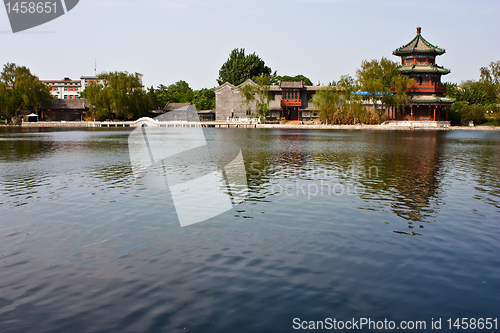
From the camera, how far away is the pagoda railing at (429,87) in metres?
68.0

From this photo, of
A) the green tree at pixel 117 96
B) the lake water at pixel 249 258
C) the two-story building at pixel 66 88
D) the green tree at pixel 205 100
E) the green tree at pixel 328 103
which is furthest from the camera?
the two-story building at pixel 66 88

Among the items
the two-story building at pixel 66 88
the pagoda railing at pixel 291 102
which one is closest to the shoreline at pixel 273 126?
the pagoda railing at pixel 291 102

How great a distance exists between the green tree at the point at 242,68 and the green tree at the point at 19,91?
4278cm

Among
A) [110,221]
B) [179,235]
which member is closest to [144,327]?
[179,235]

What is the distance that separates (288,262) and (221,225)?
2929mm

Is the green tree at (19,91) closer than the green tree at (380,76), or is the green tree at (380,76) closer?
the green tree at (380,76)

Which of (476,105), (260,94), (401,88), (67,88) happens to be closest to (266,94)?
(260,94)

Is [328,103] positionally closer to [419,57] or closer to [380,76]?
[380,76]

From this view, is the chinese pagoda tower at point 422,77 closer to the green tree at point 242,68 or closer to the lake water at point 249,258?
the green tree at point 242,68

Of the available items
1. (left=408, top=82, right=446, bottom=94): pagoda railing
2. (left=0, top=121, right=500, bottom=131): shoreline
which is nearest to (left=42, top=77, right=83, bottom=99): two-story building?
(left=0, top=121, right=500, bottom=131): shoreline

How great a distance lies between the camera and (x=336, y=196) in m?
13.5

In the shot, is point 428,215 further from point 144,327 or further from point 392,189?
point 144,327

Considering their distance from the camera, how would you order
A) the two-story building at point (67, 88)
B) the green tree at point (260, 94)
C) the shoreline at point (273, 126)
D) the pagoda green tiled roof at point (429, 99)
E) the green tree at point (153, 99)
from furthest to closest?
the two-story building at point (67, 88) < the green tree at point (153, 99) < the green tree at point (260, 94) < the pagoda green tiled roof at point (429, 99) < the shoreline at point (273, 126)

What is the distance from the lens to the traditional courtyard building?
78.8 meters
